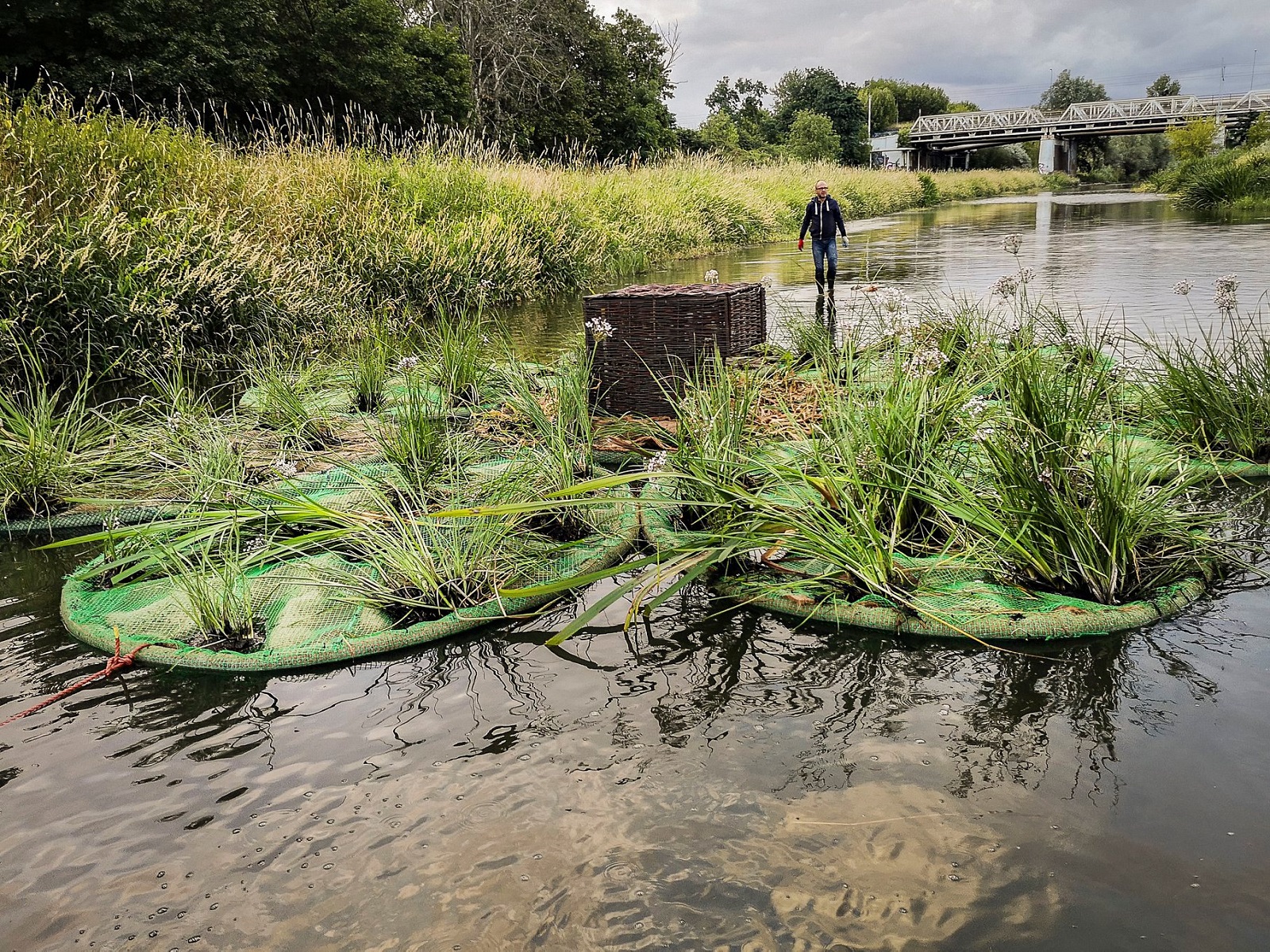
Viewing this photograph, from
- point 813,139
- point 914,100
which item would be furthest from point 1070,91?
point 813,139

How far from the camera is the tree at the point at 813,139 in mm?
42188

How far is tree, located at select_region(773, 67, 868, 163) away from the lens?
5747 cm

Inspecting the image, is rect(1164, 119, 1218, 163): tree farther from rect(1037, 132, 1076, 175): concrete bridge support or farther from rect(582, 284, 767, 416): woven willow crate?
rect(582, 284, 767, 416): woven willow crate

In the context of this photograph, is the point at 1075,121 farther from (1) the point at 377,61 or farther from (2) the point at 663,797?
(2) the point at 663,797

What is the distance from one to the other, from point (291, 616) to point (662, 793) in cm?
156

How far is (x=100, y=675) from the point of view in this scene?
9.29 ft

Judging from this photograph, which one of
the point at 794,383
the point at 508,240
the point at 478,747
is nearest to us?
the point at 478,747

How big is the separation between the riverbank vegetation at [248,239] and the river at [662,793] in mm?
3153

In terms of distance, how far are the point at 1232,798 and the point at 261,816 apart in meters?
2.26

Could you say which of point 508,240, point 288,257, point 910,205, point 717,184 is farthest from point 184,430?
point 910,205

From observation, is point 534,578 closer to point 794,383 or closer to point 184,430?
point 184,430

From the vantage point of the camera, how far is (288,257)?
24.9 ft

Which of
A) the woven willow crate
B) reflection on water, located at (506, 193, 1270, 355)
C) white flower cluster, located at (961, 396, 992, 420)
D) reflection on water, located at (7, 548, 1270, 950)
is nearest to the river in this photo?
reflection on water, located at (7, 548, 1270, 950)

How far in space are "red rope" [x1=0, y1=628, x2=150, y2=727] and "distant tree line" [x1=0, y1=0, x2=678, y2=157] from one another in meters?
9.40
